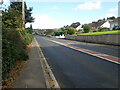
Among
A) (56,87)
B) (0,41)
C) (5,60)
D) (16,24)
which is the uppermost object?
(16,24)

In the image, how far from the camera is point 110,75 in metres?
8.32

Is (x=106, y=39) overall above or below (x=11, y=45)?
below

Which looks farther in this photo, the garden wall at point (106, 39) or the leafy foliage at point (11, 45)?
the garden wall at point (106, 39)

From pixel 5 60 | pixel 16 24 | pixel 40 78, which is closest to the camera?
pixel 5 60

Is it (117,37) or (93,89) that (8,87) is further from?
(117,37)

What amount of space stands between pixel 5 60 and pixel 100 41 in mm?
28166

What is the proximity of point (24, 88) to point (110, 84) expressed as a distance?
314 centimetres

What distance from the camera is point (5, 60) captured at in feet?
23.9

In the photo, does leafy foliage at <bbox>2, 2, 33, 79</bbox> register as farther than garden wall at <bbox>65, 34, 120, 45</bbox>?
No

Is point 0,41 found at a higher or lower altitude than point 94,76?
higher

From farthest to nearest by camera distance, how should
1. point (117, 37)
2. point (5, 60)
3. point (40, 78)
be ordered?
point (117, 37) < point (40, 78) < point (5, 60)

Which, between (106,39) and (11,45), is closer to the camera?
(11,45)

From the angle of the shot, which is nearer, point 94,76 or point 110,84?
point 110,84

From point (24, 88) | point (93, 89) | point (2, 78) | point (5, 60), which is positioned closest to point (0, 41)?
point (5, 60)
